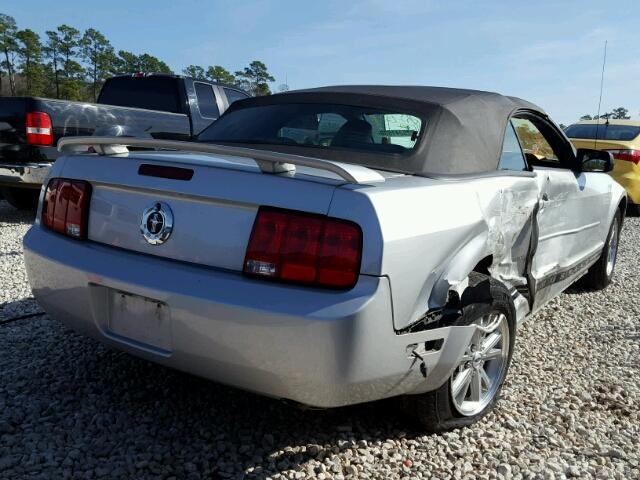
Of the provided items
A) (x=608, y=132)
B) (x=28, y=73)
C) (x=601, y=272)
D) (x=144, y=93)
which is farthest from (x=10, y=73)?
(x=601, y=272)

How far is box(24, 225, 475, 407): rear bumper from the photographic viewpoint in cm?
188

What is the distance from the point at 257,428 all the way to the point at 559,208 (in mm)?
2174

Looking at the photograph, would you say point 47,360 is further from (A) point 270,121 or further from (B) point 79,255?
(A) point 270,121

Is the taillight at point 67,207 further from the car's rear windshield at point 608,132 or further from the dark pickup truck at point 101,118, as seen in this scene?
the car's rear windshield at point 608,132

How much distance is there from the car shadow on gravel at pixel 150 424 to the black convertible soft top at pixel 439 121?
3.41 ft

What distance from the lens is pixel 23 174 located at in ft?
20.7

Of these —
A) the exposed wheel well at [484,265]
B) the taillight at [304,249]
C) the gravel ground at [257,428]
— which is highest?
the taillight at [304,249]

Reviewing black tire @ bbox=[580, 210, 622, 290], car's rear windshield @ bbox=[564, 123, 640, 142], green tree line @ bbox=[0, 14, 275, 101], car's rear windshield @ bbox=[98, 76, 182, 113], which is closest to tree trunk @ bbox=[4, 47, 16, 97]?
green tree line @ bbox=[0, 14, 275, 101]

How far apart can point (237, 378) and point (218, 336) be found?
17cm

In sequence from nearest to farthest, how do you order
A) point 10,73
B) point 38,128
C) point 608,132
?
point 38,128 → point 608,132 → point 10,73

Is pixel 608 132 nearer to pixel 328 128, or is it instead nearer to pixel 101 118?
pixel 101 118

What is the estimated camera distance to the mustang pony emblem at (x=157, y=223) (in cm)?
214

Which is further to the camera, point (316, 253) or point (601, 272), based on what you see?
point (601, 272)

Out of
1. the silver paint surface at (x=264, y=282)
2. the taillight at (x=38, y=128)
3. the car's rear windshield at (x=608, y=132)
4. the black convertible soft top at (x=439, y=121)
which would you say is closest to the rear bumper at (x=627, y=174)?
the car's rear windshield at (x=608, y=132)
